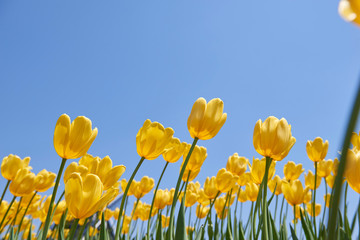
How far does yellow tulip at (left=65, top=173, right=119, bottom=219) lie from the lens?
1171 millimetres

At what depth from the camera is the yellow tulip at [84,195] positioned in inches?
46.1

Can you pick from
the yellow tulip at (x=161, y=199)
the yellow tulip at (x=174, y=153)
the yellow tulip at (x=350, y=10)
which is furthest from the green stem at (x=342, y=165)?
the yellow tulip at (x=161, y=199)

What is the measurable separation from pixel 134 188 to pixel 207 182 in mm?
798

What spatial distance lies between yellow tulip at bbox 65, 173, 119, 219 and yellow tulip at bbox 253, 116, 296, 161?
712 millimetres

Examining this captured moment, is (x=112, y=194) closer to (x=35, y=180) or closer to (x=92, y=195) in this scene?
(x=92, y=195)

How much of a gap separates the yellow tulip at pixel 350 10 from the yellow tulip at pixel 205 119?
1144mm

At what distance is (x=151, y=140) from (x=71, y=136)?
401 mm

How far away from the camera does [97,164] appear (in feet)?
5.22

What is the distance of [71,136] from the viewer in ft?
4.45

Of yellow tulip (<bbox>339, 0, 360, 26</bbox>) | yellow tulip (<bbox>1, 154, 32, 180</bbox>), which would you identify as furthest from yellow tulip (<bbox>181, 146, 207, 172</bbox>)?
yellow tulip (<bbox>339, 0, 360, 26</bbox>)

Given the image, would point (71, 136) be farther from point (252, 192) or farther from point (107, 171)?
point (252, 192)

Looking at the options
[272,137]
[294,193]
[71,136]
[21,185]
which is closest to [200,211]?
[294,193]

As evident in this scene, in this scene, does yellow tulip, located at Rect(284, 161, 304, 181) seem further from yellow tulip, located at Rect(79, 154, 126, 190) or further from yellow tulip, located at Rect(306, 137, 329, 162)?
yellow tulip, located at Rect(79, 154, 126, 190)

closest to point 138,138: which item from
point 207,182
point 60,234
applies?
point 60,234
